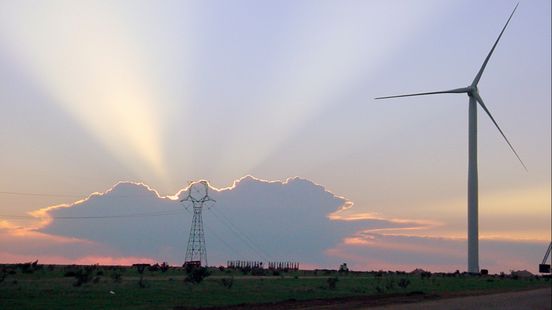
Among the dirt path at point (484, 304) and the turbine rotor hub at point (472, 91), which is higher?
the turbine rotor hub at point (472, 91)

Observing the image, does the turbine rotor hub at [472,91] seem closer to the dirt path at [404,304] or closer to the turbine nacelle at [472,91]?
the turbine nacelle at [472,91]

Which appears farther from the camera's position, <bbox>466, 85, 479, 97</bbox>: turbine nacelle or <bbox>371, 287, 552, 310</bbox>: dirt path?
<bbox>466, 85, 479, 97</bbox>: turbine nacelle

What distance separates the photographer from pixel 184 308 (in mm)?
49625

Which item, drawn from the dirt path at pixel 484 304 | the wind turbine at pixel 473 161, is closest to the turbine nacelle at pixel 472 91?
the wind turbine at pixel 473 161

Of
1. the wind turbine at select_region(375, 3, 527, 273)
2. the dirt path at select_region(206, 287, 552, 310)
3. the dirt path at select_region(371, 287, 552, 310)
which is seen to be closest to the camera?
the dirt path at select_region(206, 287, 552, 310)

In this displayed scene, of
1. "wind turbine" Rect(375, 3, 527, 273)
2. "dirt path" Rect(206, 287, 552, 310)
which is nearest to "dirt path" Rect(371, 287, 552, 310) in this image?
"dirt path" Rect(206, 287, 552, 310)

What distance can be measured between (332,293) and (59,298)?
79.1 ft

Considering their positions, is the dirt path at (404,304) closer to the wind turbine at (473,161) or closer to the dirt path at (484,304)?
the dirt path at (484,304)

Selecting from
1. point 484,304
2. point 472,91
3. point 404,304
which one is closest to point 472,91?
point 472,91

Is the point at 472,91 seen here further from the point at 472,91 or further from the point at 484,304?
the point at 484,304

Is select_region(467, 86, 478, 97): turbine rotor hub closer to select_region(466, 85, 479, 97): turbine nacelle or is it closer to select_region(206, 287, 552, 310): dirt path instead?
select_region(466, 85, 479, 97): turbine nacelle

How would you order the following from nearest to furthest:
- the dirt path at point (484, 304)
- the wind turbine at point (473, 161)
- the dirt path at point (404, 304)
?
1. the dirt path at point (404, 304)
2. the dirt path at point (484, 304)
3. the wind turbine at point (473, 161)

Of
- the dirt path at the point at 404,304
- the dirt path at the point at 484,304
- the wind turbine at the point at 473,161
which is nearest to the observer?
the dirt path at the point at 404,304

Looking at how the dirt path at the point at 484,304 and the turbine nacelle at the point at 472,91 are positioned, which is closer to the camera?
the dirt path at the point at 484,304
